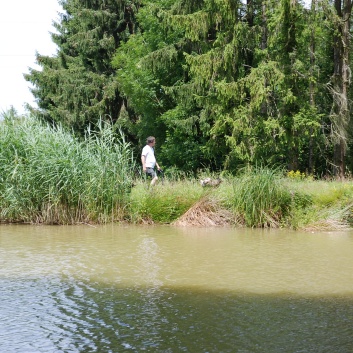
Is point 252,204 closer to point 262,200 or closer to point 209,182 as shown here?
point 262,200

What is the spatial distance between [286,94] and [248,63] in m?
4.49

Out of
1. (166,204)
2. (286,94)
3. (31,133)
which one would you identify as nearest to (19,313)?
(166,204)

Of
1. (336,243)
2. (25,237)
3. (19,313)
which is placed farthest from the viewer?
(25,237)

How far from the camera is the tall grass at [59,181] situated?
41.1 feet

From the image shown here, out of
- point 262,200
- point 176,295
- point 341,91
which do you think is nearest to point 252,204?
point 262,200

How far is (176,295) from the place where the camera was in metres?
5.87

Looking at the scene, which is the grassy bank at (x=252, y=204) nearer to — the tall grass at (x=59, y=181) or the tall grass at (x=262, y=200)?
the tall grass at (x=262, y=200)

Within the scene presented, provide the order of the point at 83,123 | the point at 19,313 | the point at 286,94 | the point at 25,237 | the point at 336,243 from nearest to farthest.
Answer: the point at 19,313, the point at 336,243, the point at 25,237, the point at 286,94, the point at 83,123

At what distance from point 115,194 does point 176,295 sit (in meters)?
7.05

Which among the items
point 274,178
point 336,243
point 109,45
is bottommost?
point 336,243

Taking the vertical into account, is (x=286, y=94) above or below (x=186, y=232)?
above

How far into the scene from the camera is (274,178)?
12.1m

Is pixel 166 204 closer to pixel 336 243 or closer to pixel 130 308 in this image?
pixel 336 243

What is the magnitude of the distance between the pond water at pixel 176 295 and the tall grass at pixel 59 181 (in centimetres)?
248
